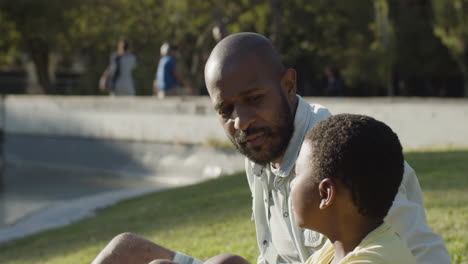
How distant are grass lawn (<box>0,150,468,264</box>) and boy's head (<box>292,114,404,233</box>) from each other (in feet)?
8.00

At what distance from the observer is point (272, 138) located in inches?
123

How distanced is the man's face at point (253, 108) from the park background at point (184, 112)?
6.46 feet

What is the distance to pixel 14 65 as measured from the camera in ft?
157

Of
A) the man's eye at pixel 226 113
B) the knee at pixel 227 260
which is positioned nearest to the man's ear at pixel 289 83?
the man's eye at pixel 226 113

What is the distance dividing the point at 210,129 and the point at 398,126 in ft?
10.2

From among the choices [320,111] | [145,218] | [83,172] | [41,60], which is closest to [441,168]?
[145,218]

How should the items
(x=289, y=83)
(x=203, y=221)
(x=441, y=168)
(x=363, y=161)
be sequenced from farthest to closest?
1. (x=441, y=168)
2. (x=203, y=221)
3. (x=289, y=83)
4. (x=363, y=161)

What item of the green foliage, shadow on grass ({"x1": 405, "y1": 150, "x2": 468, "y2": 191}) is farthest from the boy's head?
the green foliage

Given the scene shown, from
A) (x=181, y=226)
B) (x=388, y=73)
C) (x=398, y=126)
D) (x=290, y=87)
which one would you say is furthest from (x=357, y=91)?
(x=290, y=87)

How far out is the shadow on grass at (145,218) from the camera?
280 inches

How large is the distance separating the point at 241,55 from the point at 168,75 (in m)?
10.7

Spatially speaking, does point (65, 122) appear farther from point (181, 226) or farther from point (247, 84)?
point (247, 84)

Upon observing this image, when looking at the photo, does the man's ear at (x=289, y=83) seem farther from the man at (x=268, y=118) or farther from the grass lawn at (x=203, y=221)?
the grass lawn at (x=203, y=221)

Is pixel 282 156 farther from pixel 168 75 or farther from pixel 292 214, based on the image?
pixel 168 75
